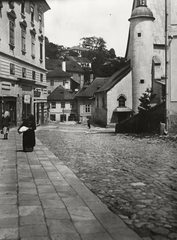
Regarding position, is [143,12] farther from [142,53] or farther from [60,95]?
[60,95]

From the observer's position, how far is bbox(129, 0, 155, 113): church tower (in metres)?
40.7

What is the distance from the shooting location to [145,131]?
25156 mm

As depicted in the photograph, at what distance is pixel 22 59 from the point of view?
98.4 feet

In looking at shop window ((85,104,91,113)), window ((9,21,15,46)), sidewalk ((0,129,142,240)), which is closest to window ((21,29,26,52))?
window ((9,21,15,46))

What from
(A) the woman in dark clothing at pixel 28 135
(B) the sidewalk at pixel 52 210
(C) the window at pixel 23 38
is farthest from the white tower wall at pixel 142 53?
(B) the sidewalk at pixel 52 210

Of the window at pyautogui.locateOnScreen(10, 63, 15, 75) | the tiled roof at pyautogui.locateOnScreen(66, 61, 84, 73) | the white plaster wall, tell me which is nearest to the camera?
the window at pyautogui.locateOnScreen(10, 63, 15, 75)

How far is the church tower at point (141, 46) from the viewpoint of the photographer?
1603 inches

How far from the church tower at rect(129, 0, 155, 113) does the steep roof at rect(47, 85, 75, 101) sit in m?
25.9

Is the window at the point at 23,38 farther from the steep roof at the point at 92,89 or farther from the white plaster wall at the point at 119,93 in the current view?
the steep roof at the point at 92,89

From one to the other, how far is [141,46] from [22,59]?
18107 mm

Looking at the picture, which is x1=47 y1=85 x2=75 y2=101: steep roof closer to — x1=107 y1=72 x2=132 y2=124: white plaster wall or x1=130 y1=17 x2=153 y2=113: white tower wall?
x1=107 y1=72 x2=132 y2=124: white plaster wall

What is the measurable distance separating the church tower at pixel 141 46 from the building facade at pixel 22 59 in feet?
41.2

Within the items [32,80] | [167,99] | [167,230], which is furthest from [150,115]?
[167,230]

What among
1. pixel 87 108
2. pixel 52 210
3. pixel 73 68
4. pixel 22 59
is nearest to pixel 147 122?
pixel 22 59
